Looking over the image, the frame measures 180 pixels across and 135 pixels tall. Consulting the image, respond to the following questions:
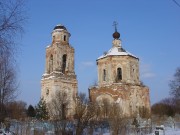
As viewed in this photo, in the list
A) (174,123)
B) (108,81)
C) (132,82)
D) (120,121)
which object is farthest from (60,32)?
(120,121)

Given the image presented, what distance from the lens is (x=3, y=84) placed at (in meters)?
16.4

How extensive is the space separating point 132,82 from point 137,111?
3499 millimetres

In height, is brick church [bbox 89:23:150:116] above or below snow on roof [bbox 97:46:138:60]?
below

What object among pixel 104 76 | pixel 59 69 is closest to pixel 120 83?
pixel 104 76

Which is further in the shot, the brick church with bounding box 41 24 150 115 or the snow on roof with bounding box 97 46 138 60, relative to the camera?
the snow on roof with bounding box 97 46 138 60

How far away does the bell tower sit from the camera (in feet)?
113

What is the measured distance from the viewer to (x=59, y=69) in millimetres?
35094

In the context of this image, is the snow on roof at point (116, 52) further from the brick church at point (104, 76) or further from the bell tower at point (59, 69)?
the bell tower at point (59, 69)

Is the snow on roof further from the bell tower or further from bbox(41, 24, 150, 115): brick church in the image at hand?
the bell tower

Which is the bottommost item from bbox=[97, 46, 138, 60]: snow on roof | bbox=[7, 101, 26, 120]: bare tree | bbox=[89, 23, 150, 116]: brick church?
bbox=[7, 101, 26, 120]: bare tree

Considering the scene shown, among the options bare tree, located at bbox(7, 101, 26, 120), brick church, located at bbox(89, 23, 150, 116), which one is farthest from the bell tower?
bare tree, located at bbox(7, 101, 26, 120)

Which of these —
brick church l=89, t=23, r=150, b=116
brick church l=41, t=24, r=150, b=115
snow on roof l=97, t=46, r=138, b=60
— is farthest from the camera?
snow on roof l=97, t=46, r=138, b=60

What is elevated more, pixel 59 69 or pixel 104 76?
pixel 59 69

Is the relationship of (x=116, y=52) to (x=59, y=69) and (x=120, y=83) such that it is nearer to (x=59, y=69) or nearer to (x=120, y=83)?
(x=120, y=83)
